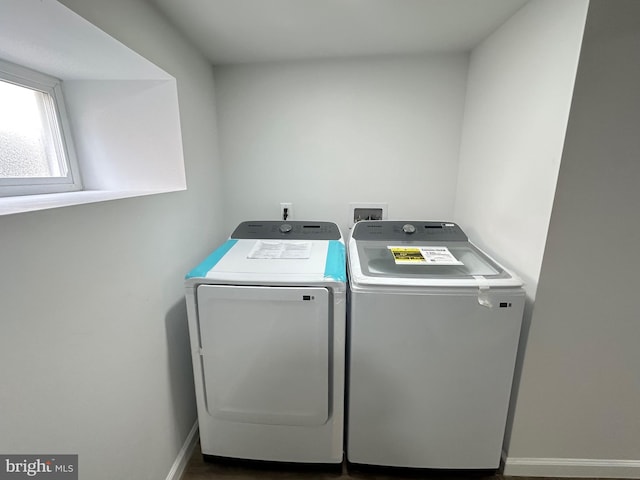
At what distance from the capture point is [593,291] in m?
1.06

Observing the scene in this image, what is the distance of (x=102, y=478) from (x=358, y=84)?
2.05 m

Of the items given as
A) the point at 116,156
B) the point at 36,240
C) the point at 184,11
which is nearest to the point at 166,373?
the point at 36,240

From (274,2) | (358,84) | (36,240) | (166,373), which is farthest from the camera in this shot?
(358,84)

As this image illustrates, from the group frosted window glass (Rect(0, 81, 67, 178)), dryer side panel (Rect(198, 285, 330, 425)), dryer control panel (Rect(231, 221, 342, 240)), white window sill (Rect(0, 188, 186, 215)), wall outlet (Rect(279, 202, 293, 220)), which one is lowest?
dryer side panel (Rect(198, 285, 330, 425))

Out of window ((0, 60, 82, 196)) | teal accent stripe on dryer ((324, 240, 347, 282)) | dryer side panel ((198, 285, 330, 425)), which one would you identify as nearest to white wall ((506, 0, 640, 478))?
teal accent stripe on dryer ((324, 240, 347, 282))

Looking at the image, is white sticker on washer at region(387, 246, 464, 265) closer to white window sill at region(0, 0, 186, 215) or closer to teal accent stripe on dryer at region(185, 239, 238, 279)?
teal accent stripe on dryer at region(185, 239, 238, 279)

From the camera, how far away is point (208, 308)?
1092 mm

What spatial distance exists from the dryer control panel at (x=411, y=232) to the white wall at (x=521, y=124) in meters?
0.16

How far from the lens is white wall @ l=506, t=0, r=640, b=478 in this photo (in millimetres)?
882

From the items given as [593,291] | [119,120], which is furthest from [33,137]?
[593,291]

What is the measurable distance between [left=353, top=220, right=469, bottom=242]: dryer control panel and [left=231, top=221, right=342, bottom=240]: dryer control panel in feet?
0.50

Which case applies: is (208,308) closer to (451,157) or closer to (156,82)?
(156,82)

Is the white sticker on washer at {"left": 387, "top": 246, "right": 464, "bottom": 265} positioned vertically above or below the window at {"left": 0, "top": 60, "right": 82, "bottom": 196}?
below

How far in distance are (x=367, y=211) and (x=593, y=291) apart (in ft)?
3.68
